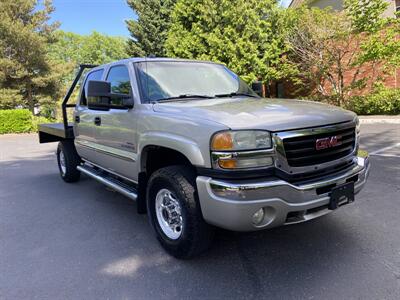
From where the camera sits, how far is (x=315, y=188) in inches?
106

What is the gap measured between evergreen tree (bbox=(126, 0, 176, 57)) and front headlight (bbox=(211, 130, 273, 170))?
22.2m

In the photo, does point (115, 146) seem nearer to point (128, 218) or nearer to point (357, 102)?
point (128, 218)

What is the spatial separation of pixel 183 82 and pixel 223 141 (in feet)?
5.14

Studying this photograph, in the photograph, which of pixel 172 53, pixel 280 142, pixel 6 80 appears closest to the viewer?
pixel 280 142

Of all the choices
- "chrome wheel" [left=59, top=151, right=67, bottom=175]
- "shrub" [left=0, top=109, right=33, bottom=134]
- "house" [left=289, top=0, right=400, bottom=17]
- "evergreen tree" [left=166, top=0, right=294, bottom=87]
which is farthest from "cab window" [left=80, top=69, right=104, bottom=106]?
"shrub" [left=0, top=109, right=33, bottom=134]

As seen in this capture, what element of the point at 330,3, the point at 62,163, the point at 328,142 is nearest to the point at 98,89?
the point at 328,142

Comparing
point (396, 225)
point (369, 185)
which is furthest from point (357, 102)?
point (396, 225)

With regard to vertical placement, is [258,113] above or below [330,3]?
below

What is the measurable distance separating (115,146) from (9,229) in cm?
168

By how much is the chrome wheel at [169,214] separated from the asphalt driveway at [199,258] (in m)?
0.25

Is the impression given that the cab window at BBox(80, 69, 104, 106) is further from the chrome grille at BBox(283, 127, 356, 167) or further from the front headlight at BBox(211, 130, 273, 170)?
the chrome grille at BBox(283, 127, 356, 167)

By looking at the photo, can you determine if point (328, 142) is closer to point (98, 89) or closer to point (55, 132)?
point (98, 89)

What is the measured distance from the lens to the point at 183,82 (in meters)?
3.90

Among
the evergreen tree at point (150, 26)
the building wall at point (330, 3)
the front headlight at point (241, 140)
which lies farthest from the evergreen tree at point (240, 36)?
the front headlight at point (241, 140)
